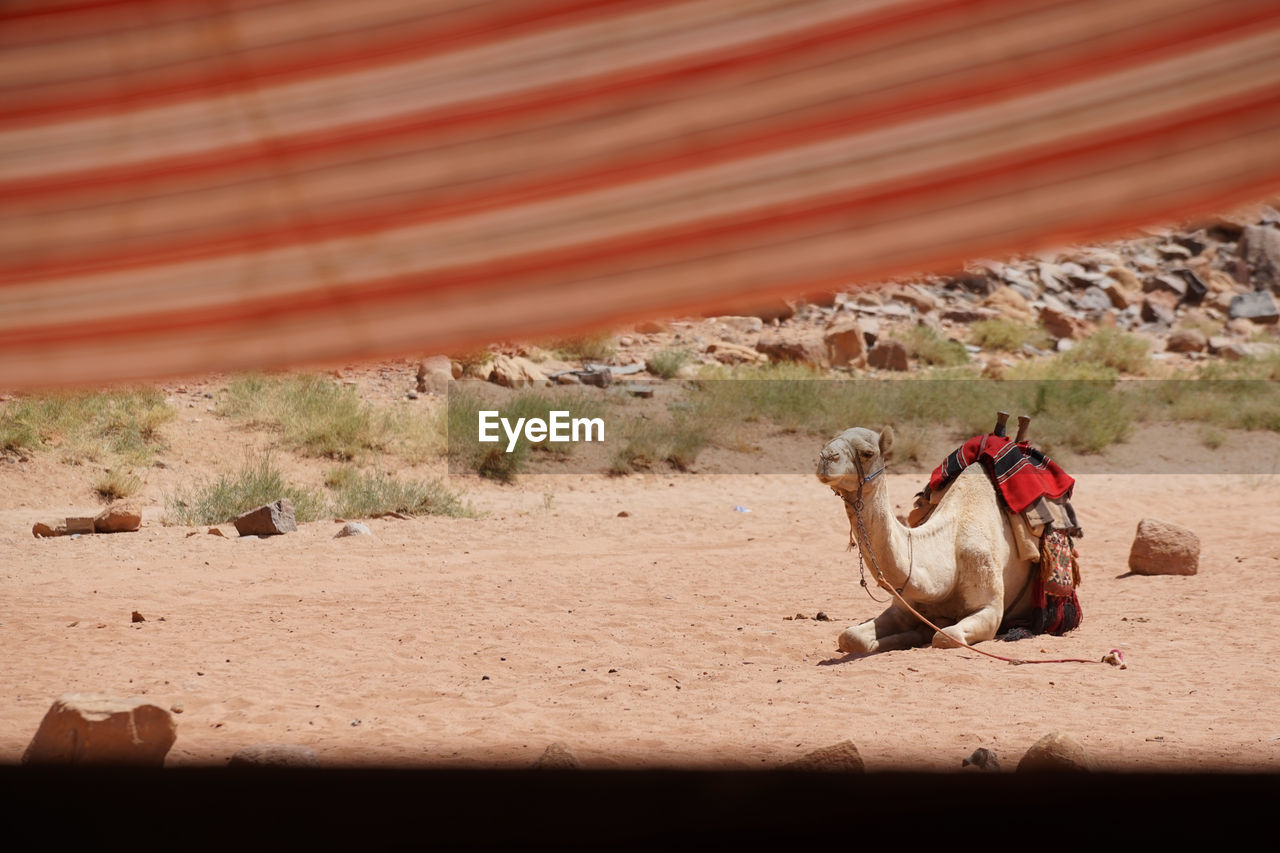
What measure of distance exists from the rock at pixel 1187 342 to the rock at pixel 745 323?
8594mm

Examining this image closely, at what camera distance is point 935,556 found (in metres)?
7.27

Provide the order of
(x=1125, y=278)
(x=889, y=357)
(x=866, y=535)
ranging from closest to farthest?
(x=866, y=535)
(x=889, y=357)
(x=1125, y=278)

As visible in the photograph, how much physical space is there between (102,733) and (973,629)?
4367mm

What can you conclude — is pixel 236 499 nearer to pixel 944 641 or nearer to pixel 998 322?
pixel 944 641

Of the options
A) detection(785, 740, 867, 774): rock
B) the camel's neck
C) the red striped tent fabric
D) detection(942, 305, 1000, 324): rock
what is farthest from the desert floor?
detection(942, 305, 1000, 324): rock

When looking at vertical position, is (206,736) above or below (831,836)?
below

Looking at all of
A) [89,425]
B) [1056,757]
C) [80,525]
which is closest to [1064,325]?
[89,425]

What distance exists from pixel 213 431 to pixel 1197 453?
13.5 metres

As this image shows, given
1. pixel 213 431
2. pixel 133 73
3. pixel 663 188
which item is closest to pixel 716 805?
pixel 663 188

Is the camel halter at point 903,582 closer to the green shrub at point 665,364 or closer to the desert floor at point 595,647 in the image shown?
the desert floor at point 595,647

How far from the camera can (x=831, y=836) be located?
134 inches

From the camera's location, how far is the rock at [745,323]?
87.1 ft

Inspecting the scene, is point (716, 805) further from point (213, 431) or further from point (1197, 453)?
point (1197, 453)

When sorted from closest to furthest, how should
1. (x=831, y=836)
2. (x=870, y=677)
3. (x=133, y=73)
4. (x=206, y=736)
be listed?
(x=133, y=73) → (x=831, y=836) → (x=206, y=736) → (x=870, y=677)
